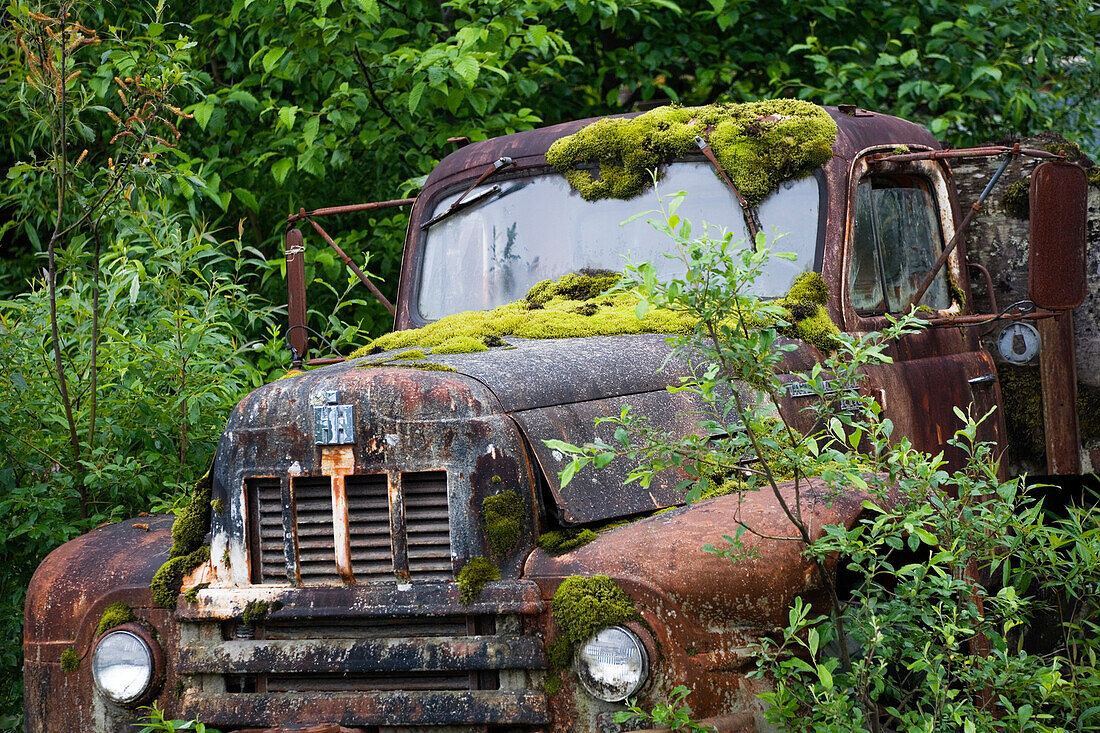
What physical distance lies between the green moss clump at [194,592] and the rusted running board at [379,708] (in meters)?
0.28

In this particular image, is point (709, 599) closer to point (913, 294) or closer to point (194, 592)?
point (194, 592)

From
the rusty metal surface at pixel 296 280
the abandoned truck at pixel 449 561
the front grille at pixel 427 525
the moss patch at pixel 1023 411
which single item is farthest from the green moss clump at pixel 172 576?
the moss patch at pixel 1023 411

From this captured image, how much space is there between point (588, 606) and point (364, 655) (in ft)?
2.11

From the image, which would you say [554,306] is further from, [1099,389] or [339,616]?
[1099,389]

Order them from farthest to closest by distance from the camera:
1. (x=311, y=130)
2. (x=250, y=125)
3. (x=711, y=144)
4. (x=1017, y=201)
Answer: (x=250, y=125) < (x=311, y=130) < (x=1017, y=201) < (x=711, y=144)

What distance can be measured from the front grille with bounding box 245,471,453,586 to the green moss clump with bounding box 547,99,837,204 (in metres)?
1.91

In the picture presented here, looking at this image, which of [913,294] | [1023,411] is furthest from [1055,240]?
[1023,411]

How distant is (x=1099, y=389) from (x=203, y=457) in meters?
4.17

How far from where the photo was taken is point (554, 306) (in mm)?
4699

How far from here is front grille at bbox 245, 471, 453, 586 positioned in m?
3.48

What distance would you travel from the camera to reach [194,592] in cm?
367

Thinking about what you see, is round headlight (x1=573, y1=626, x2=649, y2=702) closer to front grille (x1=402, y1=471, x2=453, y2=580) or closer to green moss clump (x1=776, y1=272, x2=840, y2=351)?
front grille (x1=402, y1=471, x2=453, y2=580)

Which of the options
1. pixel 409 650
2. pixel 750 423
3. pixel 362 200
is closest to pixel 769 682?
pixel 750 423

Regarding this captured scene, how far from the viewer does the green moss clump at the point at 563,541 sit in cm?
349
